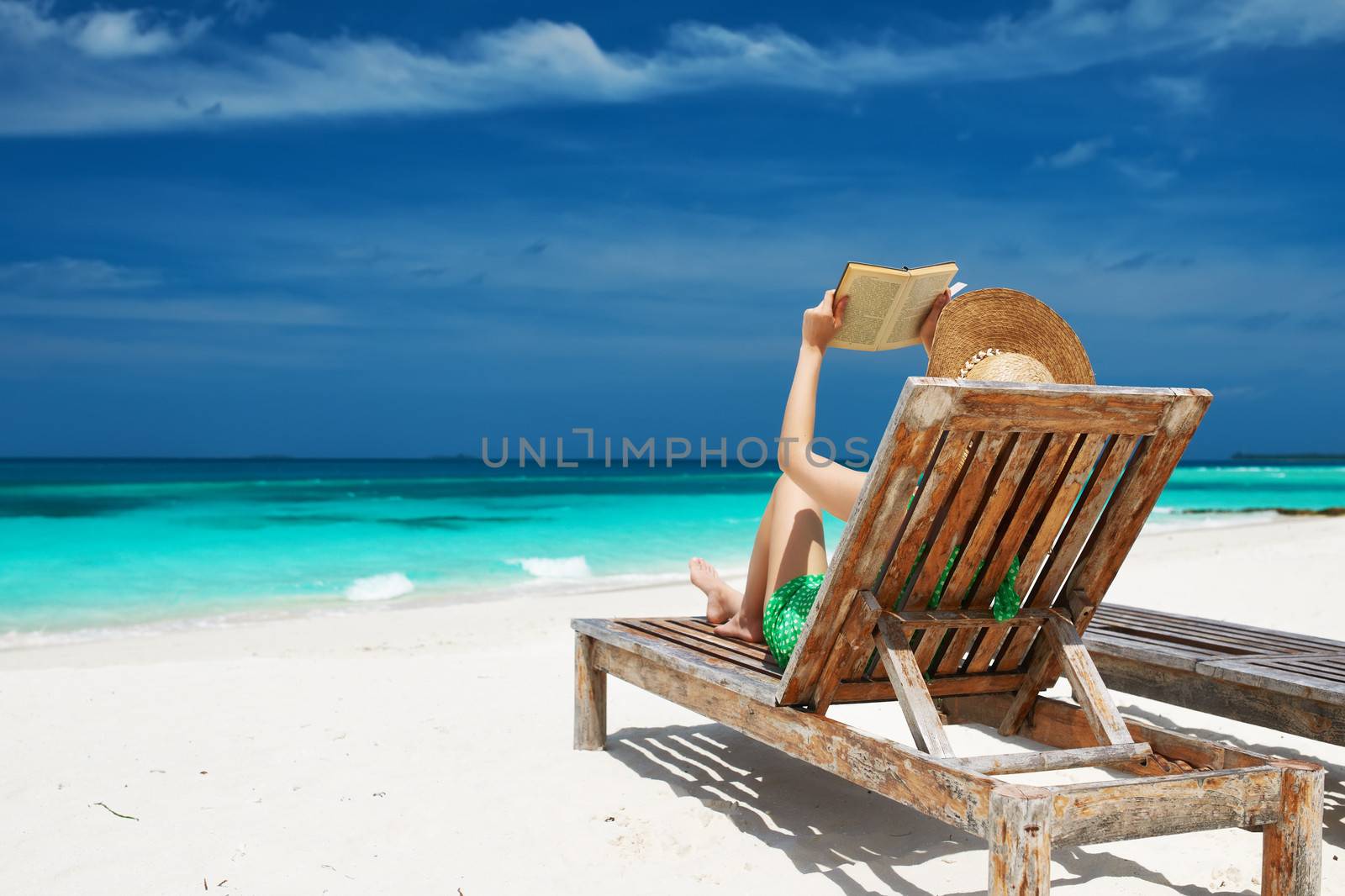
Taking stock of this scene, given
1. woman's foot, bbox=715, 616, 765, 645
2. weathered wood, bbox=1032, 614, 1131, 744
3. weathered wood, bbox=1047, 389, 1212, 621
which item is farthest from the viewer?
woman's foot, bbox=715, 616, 765, 645

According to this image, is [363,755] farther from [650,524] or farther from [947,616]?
[650,524]

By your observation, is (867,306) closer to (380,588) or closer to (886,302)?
(886,302)

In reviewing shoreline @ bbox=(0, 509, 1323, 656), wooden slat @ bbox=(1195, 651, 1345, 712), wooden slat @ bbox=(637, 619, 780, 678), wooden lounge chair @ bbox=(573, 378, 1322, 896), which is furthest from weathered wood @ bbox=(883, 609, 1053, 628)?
shoreline @ bbox=(0, 509, 1323, 656)

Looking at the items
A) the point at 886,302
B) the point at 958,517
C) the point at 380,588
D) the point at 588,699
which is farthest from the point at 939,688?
the point at 380,588

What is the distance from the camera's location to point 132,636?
8211 mm

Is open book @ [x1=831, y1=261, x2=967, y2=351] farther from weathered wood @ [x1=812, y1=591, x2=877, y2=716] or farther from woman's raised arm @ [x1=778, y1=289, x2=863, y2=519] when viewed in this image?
weathered wood @ [x1=812, y1=591, x2=877, y2=716]

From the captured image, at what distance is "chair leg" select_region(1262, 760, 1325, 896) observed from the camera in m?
2.24

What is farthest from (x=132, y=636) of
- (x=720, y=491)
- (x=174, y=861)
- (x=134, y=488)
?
(x=134, y=488)

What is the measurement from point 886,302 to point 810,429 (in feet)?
1.36

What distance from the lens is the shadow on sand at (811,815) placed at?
2.82 m

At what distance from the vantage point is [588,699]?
3984 mm

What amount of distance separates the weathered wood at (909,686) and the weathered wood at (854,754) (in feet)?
0.26

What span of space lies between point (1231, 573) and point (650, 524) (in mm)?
12454

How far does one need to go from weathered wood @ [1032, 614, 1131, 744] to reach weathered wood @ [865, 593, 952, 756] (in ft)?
1.38
